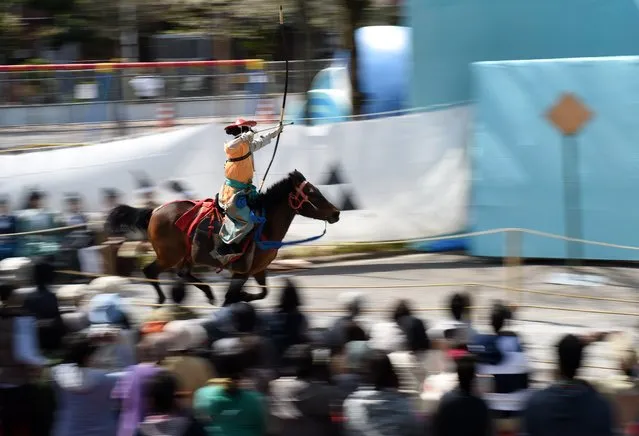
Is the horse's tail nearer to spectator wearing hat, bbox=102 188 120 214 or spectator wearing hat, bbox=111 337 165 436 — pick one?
spectator wearing hat, bbox=102 188 120 214

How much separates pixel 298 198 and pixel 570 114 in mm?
4330

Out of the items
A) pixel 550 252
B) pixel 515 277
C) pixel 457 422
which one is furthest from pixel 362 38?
pixel 457 422

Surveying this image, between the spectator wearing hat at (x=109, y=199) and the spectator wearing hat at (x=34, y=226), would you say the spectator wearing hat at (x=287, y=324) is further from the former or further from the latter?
the spectator wearing hat at (x=109, y=199)

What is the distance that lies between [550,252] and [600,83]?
7.74 ft

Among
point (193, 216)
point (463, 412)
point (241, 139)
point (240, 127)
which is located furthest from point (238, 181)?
point (463, 412)

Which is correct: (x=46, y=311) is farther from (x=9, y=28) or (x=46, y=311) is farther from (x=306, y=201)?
(x=9, y=28)

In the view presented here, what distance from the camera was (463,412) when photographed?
547 cm

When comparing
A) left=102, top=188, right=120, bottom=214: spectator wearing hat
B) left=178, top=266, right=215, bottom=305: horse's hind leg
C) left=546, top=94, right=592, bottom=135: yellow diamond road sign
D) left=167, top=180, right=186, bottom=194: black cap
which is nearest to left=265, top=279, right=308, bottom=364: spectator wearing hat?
left=178, top=266, right=215, bottom=305: horse's hind leg

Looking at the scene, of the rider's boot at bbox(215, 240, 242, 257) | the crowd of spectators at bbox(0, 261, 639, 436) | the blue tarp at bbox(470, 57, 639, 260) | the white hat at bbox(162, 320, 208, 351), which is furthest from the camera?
the blue tarp at bbox(470, 57, 639, 260)

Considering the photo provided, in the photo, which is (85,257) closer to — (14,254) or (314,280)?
(14,254)

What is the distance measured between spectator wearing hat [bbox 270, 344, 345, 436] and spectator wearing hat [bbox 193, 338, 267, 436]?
0.17 m

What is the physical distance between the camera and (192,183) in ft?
52.4

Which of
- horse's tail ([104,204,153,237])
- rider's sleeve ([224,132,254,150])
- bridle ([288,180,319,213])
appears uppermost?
rider's sleeve ([224,132,254,150])

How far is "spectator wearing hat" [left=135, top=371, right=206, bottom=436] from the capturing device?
18.2 ft
